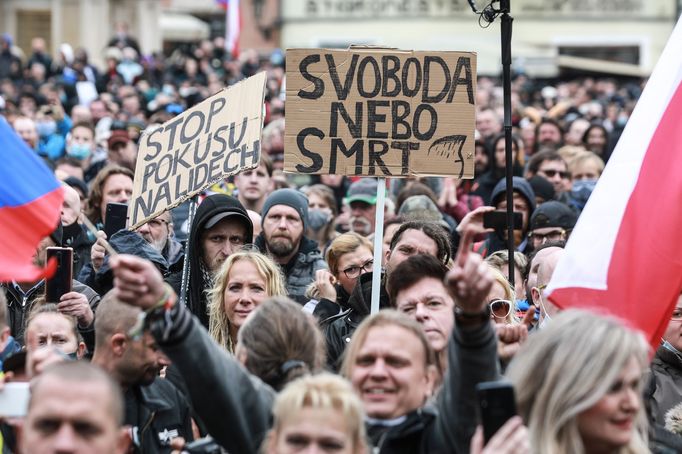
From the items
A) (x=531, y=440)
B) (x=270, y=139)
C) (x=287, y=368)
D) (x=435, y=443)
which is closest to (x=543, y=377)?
(x=531, y=440)

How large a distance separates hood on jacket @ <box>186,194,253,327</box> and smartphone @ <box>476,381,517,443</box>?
12.8 ft

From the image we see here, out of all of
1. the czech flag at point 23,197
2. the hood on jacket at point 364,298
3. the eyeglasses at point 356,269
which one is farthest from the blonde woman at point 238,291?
the eyeglasses at point 356,269

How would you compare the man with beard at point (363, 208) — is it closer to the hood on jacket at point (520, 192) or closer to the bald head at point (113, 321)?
the hood on jacket at point (520, 192)

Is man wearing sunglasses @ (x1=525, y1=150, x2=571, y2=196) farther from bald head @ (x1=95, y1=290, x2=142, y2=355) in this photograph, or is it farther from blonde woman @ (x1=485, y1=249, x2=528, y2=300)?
bald head @ (x1=95, y1=290, x2=142, y2=355)

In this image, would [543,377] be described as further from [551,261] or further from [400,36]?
[400,36]

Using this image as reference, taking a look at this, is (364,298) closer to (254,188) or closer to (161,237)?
(161,237)

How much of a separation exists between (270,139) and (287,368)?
946cm

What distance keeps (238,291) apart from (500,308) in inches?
48.3

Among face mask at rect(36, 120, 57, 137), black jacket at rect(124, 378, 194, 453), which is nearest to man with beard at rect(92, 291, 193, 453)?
black jacket at rect(124, 378, 194, 453)

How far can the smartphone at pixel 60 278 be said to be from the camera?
706cm

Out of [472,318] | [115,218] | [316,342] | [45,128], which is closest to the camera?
[472,318]

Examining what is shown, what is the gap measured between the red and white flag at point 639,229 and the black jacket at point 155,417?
154 centimetres

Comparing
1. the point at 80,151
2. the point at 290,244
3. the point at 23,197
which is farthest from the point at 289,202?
the point at 80,151

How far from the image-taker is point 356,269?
888cm
